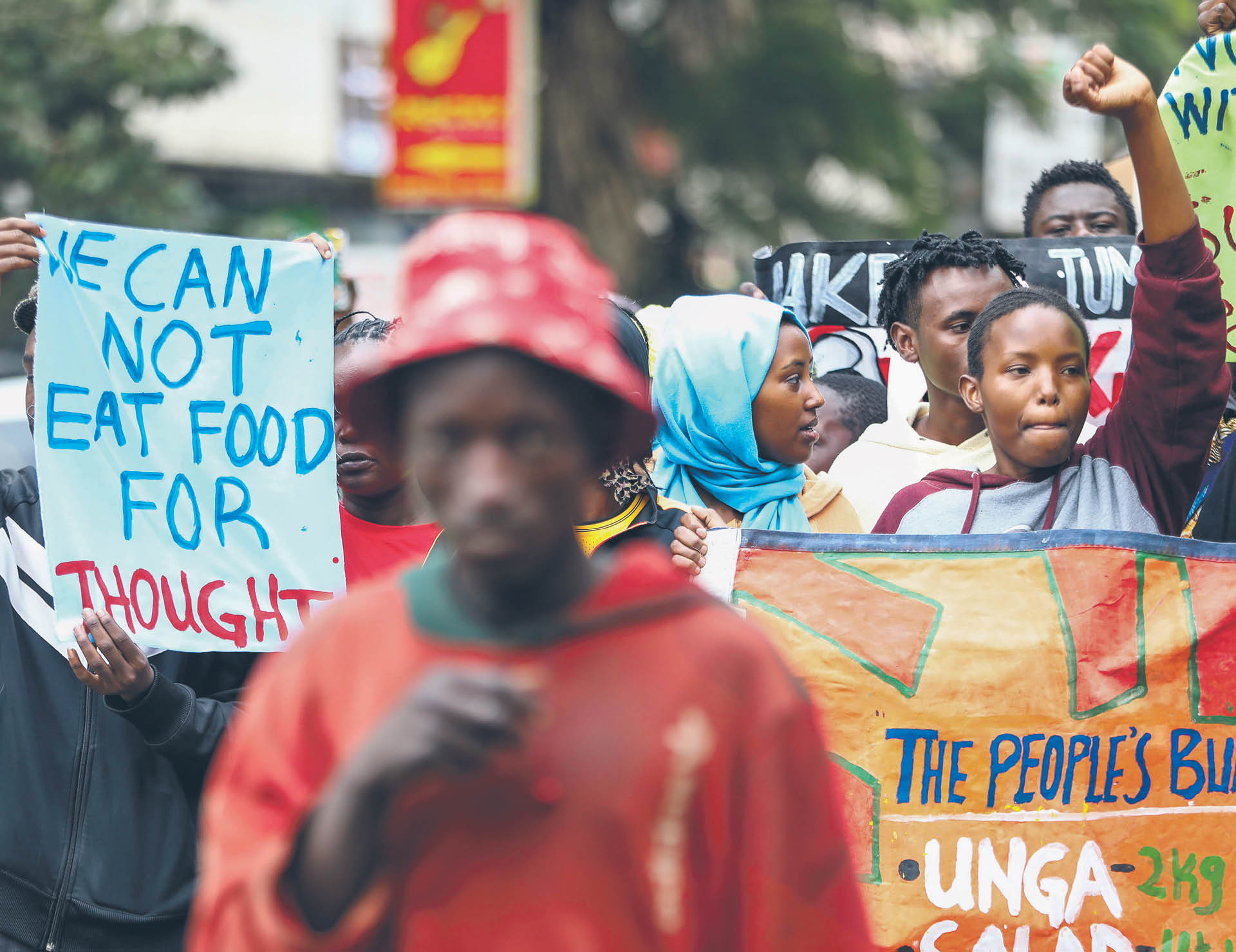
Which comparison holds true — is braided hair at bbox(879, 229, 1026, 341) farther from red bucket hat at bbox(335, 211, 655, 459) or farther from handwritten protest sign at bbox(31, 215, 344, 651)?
red bucket hat at bbox(335, 211, 655, 459)

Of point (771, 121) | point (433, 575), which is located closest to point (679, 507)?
point (433, 575)

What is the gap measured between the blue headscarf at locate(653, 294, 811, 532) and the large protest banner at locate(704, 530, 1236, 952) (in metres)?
0.57

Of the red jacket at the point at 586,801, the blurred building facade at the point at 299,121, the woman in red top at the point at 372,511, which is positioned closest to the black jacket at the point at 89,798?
the woman in red top at the point at 372,511

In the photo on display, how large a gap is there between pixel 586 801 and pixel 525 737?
12 cm

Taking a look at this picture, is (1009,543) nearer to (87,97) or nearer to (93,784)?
(93,784)

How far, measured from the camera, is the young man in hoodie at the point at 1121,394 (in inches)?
119

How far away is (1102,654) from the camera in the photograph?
2908 mm

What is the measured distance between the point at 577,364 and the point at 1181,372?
1925 millimetres

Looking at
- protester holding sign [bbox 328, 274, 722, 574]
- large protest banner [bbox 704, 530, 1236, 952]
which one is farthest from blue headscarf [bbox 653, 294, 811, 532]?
large protest banner [bbox 704, 530, 1236, 952]

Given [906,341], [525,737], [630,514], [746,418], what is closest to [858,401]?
[906,341]

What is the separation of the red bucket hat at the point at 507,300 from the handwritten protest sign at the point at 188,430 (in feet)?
5.67

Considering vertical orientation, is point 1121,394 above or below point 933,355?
below

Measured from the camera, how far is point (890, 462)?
12.7 feet

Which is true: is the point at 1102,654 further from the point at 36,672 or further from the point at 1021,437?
the point at 36,672
